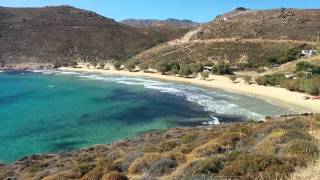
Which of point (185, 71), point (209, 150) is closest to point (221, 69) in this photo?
point (185, 71)

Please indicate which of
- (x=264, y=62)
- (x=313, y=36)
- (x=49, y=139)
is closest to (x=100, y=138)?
(x=49, y=139)

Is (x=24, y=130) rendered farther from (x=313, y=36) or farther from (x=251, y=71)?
(x=313, y=36)

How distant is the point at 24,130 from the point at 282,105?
89.2ft

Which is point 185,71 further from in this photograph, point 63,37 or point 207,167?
point 207,167

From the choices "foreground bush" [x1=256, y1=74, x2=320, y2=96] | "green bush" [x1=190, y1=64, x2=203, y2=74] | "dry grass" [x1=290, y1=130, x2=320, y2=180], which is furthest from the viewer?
"green bush" [x1=190, y1=64, x2=203, y2=74]

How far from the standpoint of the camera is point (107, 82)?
83.7 m

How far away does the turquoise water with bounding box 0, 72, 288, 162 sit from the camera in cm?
3722

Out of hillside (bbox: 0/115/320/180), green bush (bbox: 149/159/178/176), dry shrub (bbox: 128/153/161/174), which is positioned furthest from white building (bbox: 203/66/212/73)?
green bush (bbox: 149/159/178/176)

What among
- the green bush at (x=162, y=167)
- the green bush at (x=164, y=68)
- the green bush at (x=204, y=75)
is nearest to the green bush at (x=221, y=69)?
the green bush at (x=204, y=75)

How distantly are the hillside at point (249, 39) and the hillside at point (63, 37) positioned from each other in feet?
64.0

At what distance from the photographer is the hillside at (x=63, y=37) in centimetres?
12712

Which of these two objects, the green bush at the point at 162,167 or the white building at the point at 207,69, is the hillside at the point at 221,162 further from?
the white building at the point at 207,69

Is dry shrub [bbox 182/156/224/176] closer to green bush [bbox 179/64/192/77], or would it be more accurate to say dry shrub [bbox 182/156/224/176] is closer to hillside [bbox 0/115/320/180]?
hillside [bbox 0/115/320/180]

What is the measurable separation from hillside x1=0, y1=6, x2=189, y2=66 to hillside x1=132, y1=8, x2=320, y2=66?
1951cm
